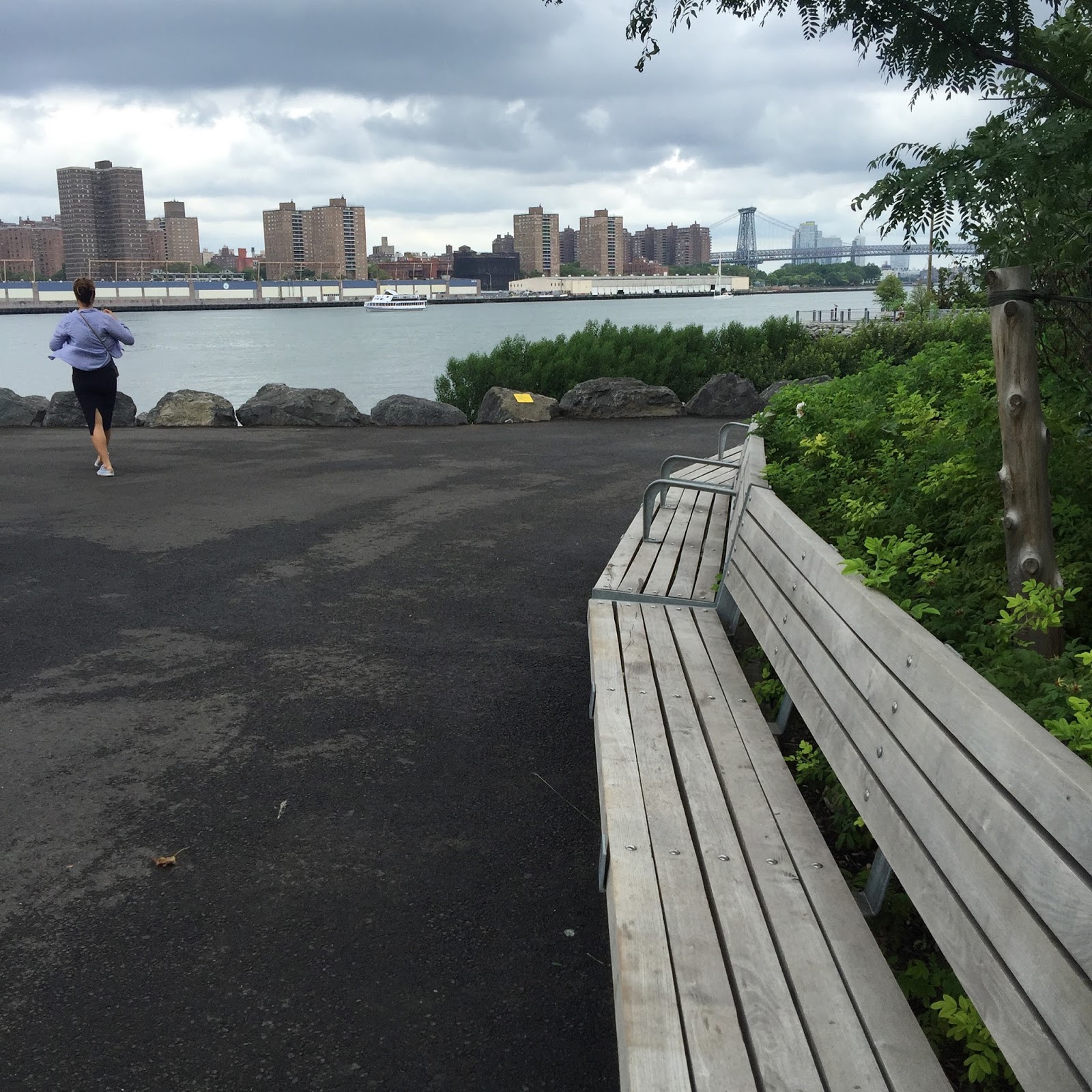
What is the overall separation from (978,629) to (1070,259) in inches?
47.3

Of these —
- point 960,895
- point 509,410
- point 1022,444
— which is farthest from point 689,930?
point 509,410

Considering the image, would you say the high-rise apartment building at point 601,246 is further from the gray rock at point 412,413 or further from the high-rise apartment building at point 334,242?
the gray rock at point 412,413

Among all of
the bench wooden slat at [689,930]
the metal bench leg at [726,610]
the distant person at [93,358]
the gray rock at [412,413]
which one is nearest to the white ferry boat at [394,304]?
the gray rock at [412,413]

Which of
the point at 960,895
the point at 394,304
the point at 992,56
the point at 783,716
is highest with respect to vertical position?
the point at 394,304

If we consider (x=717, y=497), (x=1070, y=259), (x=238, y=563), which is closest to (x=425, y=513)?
→ (x=238, y=563)

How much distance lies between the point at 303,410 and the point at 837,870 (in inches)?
461

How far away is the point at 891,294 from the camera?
34344mm

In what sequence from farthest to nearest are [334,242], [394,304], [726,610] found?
1. [334,242]
2. [394,304]
3. [726,610]

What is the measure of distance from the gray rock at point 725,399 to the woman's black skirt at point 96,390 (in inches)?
287

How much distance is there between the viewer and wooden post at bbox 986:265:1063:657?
2775 mm

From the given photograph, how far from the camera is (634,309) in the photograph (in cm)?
9788

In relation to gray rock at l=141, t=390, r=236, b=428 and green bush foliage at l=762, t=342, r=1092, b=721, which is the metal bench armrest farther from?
gray rock at l=141, t=390, r=236, b=428

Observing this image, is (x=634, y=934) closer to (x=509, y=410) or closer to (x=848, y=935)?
(x=848, y=935)

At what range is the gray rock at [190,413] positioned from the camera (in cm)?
1337
